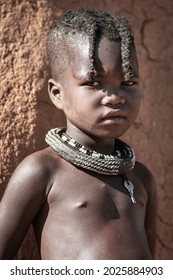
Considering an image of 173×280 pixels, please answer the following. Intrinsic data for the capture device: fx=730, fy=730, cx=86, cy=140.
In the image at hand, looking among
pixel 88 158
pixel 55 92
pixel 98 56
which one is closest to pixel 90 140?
pixel 88 158

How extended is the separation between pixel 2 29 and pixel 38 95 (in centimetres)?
31

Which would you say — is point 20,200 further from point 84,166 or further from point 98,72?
point 98,72

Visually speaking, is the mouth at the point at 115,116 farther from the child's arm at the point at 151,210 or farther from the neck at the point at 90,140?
the child's arm at the point at 151,210

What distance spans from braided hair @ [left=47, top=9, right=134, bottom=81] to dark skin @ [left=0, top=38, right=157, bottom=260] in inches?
1.1

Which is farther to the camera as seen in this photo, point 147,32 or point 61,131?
point 147,32

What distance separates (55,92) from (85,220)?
52 centimetres

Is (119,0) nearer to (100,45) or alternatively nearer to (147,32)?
(147,32)

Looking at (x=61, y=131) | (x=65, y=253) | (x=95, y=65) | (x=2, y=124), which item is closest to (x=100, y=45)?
(x=95, y=65)

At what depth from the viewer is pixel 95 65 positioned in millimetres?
2670

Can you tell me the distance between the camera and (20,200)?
8.96ft

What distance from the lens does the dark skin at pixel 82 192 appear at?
2693 mm

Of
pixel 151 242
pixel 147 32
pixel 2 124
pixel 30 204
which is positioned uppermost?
pixel 147 32
